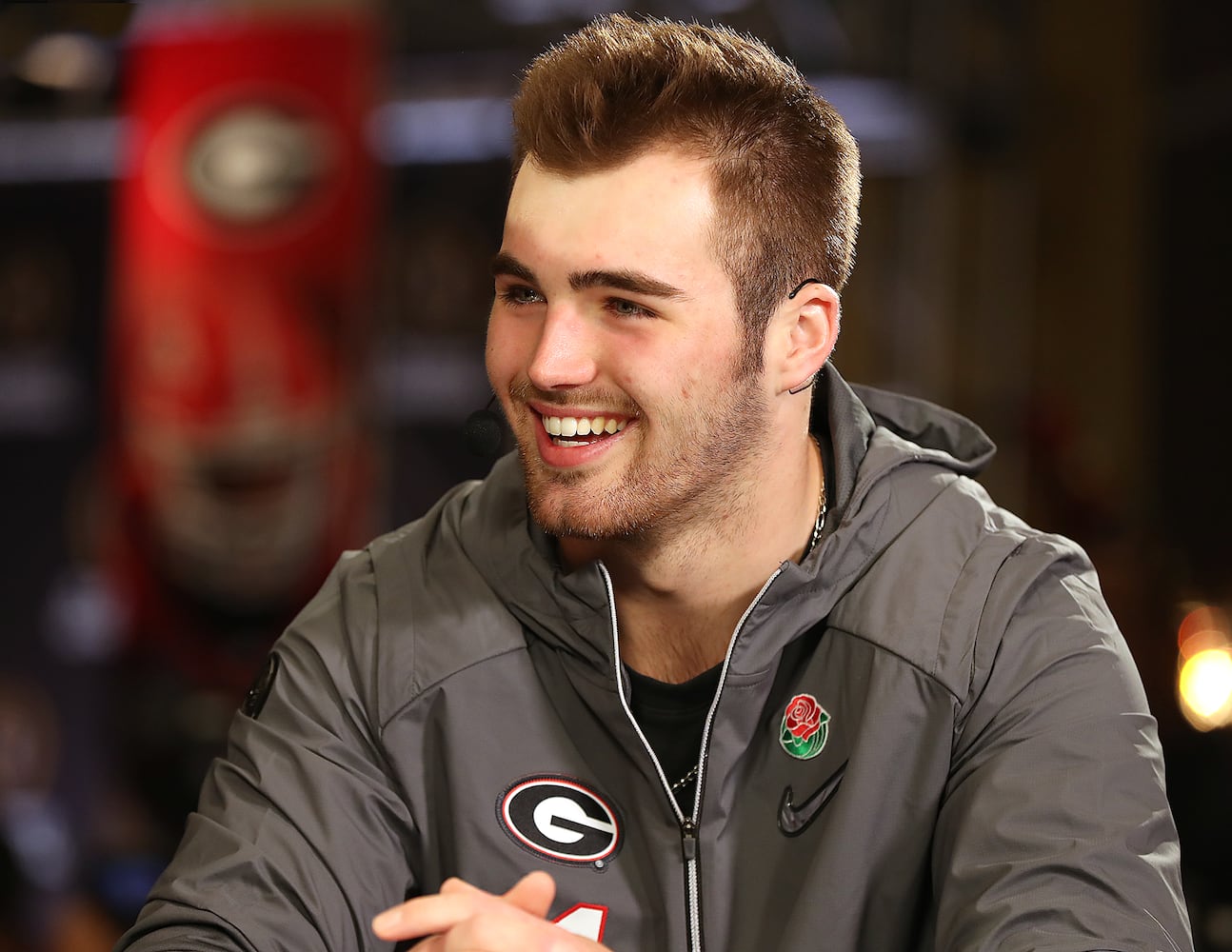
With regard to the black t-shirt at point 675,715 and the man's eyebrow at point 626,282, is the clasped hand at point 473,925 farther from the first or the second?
the man's eyebrow at point 626,282

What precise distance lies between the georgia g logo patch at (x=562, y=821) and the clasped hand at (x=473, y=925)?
0.24m

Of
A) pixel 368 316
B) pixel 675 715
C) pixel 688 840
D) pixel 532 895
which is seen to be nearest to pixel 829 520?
pixel 675 715

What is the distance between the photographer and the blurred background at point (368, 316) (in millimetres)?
4270

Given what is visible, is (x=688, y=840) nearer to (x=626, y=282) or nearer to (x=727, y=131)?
(x=626, y=282)

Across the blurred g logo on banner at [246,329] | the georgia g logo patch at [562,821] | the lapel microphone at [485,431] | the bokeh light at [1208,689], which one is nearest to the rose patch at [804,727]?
the georgia g logo patch at [562,821]

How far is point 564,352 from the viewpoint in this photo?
1594mm

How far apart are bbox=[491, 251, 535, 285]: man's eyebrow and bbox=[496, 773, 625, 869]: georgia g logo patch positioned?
1.84 feet

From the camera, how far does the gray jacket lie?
1.49m

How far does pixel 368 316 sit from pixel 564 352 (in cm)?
289

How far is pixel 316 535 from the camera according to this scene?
4.30m

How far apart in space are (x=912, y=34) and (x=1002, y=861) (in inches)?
204

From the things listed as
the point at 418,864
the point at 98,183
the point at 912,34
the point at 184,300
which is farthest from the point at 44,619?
the point at 418,864

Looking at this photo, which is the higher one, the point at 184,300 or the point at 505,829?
the point at 184,300

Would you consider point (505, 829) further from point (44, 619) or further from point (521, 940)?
point (44, 619)
